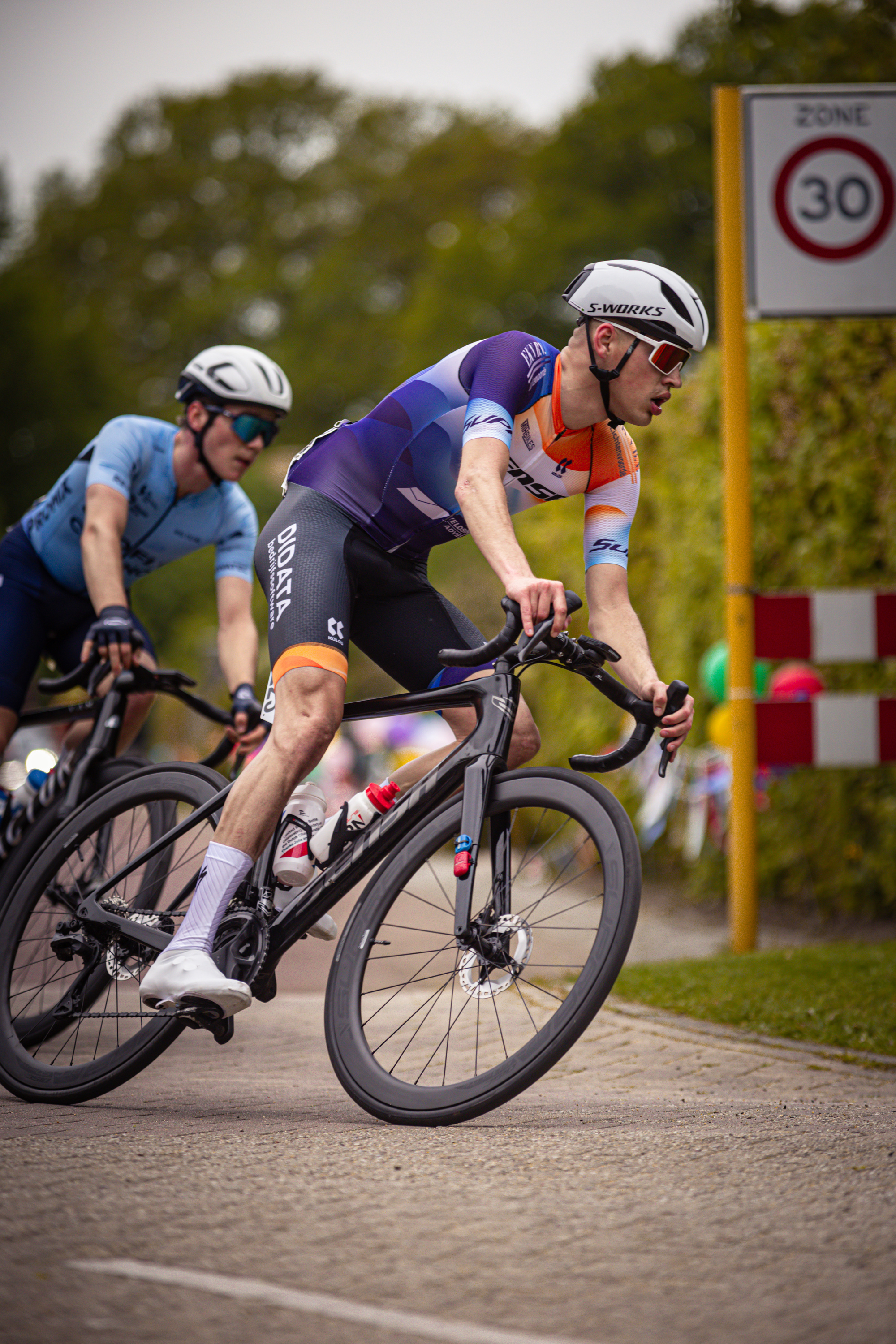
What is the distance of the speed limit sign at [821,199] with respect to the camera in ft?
22.3

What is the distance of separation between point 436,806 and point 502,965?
478 millimetres

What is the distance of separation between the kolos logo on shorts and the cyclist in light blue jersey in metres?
1.05

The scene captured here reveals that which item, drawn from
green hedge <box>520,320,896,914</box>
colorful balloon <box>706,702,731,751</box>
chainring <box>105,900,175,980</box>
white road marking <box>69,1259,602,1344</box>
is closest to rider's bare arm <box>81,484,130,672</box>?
chainring <box>105,900,175,980</box>

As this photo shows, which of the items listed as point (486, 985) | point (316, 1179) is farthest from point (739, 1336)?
point (486, 985)

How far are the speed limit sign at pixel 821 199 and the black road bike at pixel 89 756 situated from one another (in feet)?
12.6

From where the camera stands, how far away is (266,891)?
3527mm

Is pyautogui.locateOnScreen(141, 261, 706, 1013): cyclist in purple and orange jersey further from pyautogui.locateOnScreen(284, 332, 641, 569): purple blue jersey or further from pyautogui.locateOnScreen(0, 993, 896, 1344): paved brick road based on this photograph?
pyautogui.locateOnScreen(0, 993, 896, 1344): paved brick road

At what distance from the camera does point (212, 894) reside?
11.1 feet

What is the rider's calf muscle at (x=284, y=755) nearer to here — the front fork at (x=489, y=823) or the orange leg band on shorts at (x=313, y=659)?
the orange leg band on shorts at (x=313, y=659)

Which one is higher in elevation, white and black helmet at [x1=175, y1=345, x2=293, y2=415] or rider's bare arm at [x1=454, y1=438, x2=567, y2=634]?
white and black helmet at [x1=175, y1=345, x2=293, y2=415]

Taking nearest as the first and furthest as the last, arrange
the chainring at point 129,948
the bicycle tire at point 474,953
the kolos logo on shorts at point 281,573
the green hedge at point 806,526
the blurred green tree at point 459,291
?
the bicycle tire at point 474,953 → the kolos logo on shorts at point 281,573 → the chainring at point 129,948 → the green hedge at point 806,526 → the blurred green tree at point 459,291

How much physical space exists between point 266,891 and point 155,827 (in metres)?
0.61

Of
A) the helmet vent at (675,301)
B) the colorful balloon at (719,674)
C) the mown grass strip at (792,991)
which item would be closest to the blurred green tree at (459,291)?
the colorful balloon at (719,674)

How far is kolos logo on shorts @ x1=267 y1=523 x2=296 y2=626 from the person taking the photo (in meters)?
3.46
